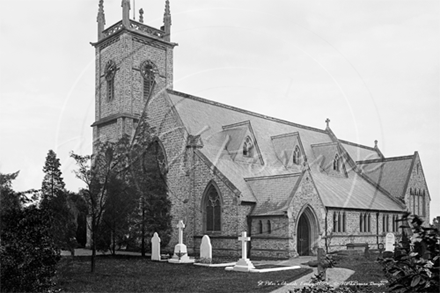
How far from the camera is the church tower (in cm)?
4519

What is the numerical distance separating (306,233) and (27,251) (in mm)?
24061

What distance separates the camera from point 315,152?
151ft

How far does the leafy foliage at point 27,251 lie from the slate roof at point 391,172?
41.4 m

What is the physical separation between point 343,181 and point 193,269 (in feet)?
81.9

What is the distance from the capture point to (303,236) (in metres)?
33.3

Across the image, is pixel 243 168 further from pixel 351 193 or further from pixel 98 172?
pixel 98 172

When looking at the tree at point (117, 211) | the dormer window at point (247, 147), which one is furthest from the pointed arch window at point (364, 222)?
the tree at point (117, 211)

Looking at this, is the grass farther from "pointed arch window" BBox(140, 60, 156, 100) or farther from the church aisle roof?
"pointed arch window" BBox(140, 60, 156, 100)

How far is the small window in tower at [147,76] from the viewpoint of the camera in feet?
154

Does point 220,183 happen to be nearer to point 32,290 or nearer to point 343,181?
point 343,181

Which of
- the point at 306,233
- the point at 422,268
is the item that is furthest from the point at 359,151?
the point at 422,268

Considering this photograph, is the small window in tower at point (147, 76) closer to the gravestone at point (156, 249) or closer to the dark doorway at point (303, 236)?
the gravestone at point (156, 249)

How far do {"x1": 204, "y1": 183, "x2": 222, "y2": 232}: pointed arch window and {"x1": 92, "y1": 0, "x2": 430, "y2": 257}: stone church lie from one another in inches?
3.4

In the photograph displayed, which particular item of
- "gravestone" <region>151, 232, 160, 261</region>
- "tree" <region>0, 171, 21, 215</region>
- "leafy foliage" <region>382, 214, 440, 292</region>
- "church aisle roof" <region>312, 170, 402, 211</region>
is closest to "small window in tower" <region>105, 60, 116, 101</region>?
"gravestone" <region>151, 232, 160, 261</region>
